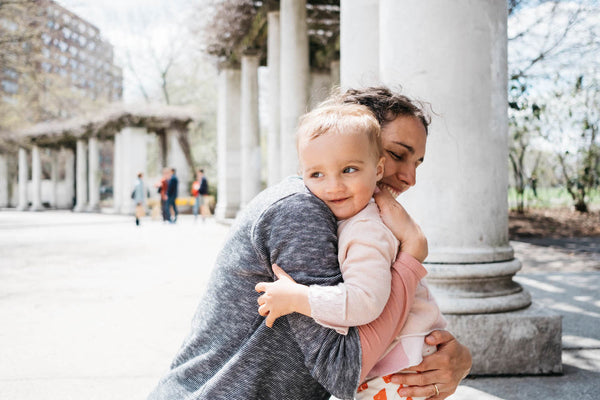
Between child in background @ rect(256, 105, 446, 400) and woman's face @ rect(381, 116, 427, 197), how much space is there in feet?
0.56

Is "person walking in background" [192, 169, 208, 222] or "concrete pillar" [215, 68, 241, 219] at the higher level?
"concrete pillar" [215, 68, 241, 219]

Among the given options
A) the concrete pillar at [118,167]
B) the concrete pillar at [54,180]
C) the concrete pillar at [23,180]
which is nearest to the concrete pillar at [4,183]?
the concrete pillar at [23,180]

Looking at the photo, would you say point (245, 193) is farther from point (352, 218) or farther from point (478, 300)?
point (352, 218)

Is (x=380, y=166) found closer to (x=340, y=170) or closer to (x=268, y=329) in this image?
(x=340, y=170)

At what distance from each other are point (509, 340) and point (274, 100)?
1382cm

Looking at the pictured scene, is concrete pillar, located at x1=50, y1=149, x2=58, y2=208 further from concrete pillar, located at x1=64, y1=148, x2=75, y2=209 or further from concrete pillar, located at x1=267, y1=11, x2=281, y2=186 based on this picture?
concrete pillar, located at x1=267, y1=11, x2=281, y2=186

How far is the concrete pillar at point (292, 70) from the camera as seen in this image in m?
12.9

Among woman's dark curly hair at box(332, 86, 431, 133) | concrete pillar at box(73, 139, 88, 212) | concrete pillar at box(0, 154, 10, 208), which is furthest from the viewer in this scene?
concrete pillar at box(0, 154, 10, 208)

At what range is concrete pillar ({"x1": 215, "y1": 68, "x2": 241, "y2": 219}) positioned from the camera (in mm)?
19531

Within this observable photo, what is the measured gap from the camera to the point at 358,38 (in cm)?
464

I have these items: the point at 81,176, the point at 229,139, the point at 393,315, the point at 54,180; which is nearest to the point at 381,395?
the point at 393,315

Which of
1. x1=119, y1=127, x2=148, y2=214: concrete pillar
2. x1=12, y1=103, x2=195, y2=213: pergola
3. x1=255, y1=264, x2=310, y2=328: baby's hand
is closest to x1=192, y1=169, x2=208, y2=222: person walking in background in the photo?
x1=119, y1=127, x2=148, y2=214: concrete pillar

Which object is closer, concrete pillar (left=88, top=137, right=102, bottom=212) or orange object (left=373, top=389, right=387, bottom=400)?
orange object (left=373, top=389, right=387, bottom=400)

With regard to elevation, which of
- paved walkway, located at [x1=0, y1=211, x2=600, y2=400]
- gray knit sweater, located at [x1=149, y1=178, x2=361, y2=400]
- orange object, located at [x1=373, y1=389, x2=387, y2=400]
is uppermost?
gray knit sweater, located at [x1=149, y1=178, x2=361, y2=400]
